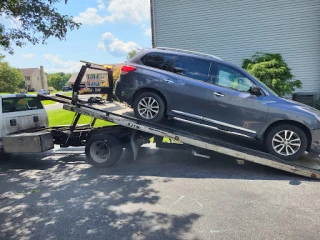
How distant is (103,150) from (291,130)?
4.14 metres

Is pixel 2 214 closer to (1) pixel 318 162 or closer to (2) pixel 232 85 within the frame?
(2) pixel 232 85

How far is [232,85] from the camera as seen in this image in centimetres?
556

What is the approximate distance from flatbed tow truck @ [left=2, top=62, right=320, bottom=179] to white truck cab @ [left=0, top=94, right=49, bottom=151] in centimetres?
102

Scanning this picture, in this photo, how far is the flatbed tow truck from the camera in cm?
538

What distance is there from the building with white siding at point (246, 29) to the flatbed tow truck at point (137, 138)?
7.43m

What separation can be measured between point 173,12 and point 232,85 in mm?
Result: 8930

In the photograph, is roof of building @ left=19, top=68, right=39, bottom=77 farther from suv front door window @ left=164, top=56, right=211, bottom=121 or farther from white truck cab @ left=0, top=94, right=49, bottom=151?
suv front door window @ left=164, top=56, right=211, bottom=121

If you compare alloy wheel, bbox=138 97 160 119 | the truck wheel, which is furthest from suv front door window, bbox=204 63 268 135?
the truck wheel

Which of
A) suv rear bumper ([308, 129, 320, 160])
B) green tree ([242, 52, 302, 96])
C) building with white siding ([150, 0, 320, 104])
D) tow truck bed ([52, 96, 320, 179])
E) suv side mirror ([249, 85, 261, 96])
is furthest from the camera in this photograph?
building with white siding ([150, 0, 320, 104])

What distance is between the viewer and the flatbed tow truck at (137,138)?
5.38 m

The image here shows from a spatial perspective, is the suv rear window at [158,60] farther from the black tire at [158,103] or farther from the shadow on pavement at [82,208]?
the shadow on pavement at [82,208]

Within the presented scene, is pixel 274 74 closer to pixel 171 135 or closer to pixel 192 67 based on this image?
pixel 192 67

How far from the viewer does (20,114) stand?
711cm

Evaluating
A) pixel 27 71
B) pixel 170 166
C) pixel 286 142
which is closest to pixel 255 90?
pixel 286 142
